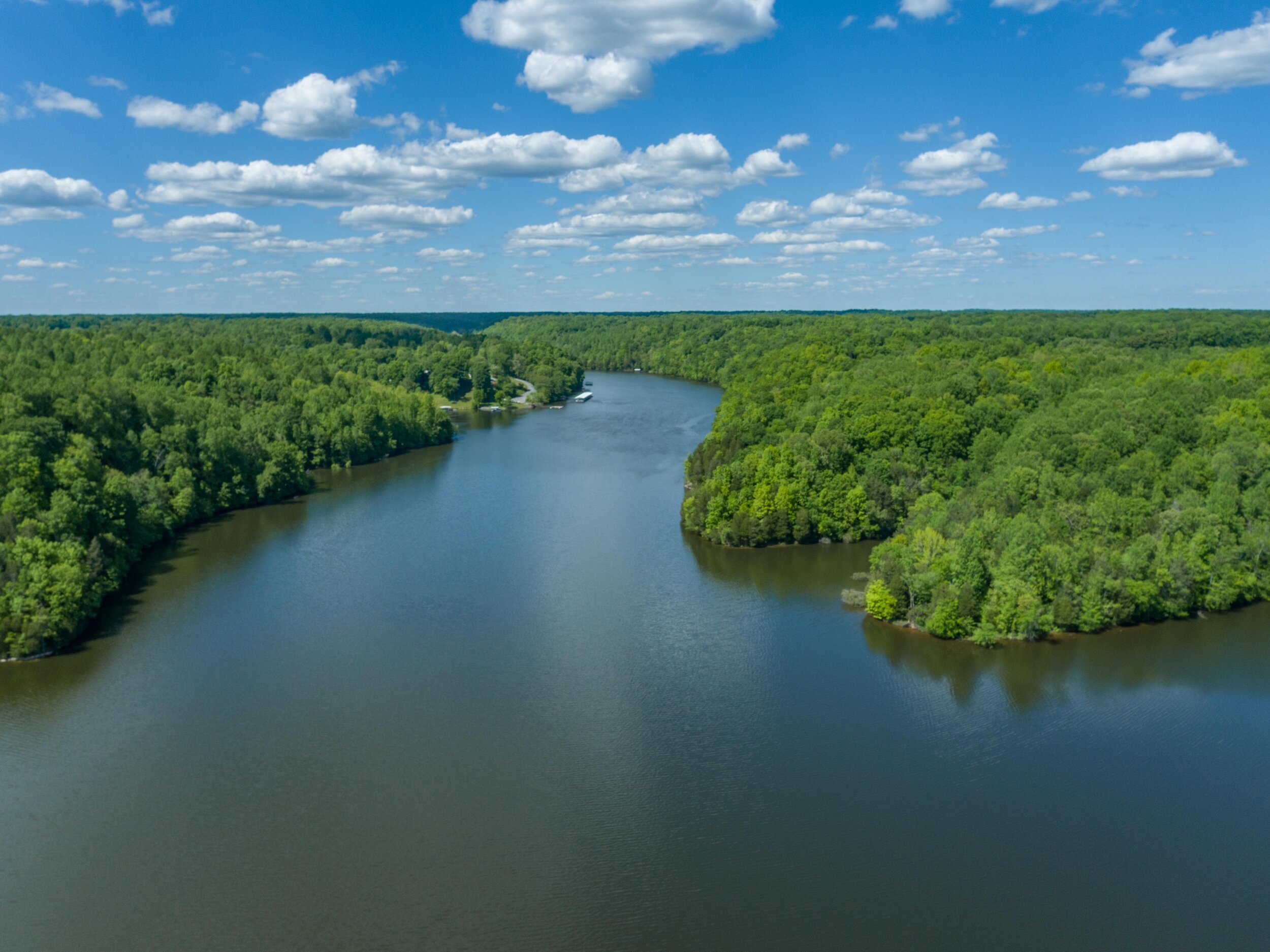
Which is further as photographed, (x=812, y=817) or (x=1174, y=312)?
(x=1174, y=312)

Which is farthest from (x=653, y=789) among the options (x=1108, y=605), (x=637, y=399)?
(x=637, y=399)

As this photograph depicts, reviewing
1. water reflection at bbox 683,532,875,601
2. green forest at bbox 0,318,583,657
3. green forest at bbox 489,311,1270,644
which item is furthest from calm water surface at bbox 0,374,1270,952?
green forest at bbox 0,318,583,657

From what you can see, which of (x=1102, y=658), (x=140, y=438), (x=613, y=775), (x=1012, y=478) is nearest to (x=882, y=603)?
(x=1102, y=658)

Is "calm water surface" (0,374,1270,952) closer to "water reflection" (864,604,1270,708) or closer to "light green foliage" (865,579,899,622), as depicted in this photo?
"water reflection" (864,604,1270,708)

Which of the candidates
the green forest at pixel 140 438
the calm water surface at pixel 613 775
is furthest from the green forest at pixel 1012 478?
the green forest at pixel 140 438

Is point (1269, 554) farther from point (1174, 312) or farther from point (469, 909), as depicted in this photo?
point (1174, 312)

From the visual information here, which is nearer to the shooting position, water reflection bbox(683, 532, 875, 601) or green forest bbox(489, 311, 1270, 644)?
green forest bbox(489, 311, 1270, 644)
